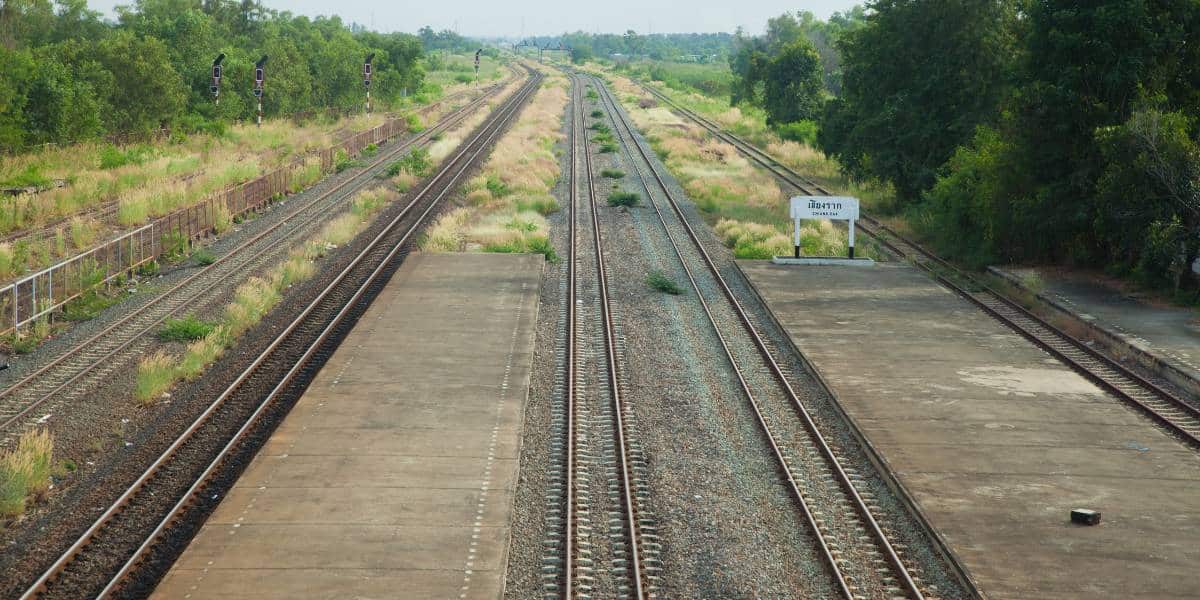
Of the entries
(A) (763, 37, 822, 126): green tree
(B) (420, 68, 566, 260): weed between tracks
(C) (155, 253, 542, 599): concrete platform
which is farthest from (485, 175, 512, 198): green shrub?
(A) (763, 37, 822, 126): green tree

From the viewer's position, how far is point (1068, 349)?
67.0 ft

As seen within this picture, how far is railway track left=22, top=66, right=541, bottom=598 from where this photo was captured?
36.2 ft

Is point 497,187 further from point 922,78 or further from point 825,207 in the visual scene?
point 825,207

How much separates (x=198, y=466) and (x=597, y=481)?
5077 millimetres

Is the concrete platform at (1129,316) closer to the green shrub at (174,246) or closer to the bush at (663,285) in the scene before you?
the bush at (663,285)

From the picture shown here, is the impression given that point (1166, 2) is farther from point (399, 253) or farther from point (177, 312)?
point (177, 312)

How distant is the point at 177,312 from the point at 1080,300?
19.0 meters

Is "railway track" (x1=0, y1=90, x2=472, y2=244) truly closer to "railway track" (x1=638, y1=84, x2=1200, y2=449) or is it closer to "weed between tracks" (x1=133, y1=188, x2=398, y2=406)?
"weed between tracks" (x1=133, y1=188, x2=398, y2=406)

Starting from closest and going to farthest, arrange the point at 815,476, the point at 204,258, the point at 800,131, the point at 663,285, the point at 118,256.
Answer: the point at 815,476, the point at 118,256, the point at 663,285, the point at 204,258, the point at 800,131

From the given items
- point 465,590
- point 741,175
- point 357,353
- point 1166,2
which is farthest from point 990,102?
point 465,590

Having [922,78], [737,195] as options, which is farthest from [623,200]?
[922,78]

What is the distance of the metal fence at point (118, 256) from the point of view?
20.7m

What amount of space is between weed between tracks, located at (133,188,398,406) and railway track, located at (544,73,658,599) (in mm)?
6201

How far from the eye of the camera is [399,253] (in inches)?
1184
